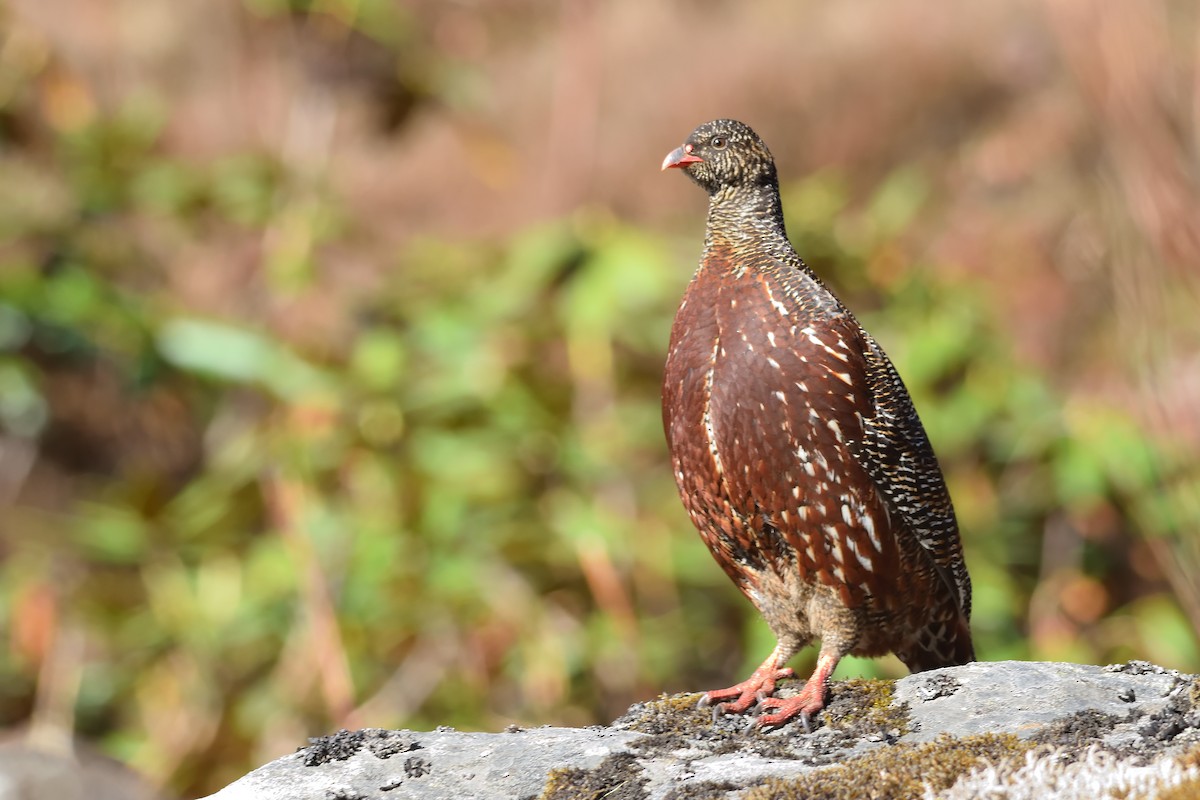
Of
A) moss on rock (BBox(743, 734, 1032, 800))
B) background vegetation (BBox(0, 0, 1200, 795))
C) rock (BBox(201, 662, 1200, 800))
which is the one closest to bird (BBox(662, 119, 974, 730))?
rock (BBox(201, 662, 1200, 800))

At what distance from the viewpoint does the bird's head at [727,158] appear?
483 centimetres

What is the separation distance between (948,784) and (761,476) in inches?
57.5

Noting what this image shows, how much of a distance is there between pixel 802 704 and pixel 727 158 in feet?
6.41

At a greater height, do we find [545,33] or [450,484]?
[545,33]

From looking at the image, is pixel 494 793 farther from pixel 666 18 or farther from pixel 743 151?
pixel 666 18

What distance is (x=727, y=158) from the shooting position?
4.84 metres

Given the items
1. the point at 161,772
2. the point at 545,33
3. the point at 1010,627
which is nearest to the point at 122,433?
the point at 161,772

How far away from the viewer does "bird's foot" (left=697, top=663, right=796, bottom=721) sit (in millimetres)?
4207

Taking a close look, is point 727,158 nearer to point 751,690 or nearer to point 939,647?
point 751,690

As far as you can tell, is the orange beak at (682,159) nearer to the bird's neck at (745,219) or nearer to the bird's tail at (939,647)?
the bird's neck at (745,219)

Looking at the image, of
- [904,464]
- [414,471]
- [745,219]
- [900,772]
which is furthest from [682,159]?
[414,471]

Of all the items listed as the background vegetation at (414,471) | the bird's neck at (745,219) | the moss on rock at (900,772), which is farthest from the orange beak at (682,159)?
the background vegetation at (414,471)

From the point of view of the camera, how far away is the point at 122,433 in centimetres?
1409

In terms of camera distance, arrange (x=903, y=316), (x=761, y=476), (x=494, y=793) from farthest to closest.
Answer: (x=903, y=316) < (x=761, y=476) < (x=494, y=793)
